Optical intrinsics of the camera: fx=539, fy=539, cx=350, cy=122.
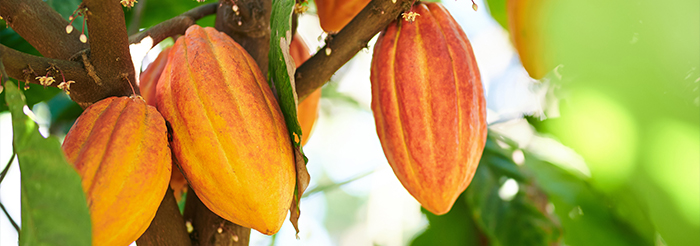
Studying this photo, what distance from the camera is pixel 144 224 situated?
503 millimetres

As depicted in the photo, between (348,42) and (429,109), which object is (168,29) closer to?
(348,42)

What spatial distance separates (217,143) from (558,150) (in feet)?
2.81

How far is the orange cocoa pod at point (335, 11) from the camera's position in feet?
2.46

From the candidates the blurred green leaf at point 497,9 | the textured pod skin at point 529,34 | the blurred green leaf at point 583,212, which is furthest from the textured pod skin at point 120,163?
the blurred green leaf at point 583,212

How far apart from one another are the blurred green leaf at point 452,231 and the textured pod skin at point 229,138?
23.1 inches

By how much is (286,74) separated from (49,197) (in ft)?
0.76

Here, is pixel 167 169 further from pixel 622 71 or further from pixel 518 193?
pixel 518 193

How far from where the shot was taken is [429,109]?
583 millimetres

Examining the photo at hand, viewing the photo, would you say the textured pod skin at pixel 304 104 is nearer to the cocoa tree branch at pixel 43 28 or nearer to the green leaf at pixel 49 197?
the cocoa tree branch at pixel 43 28

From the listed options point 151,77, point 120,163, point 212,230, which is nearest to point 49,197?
point 120,163

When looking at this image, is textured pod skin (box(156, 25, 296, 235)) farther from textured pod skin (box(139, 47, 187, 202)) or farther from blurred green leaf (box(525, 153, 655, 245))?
blurred green leaf (box(525, 153, 655, 245))

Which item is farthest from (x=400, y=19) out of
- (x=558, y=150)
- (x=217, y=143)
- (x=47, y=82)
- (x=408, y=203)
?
(x=408, y=203)

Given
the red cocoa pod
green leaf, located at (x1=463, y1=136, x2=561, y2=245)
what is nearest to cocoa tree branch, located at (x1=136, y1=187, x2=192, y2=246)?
the red cocoa pod

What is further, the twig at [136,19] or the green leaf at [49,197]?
the twig at [136,19]
